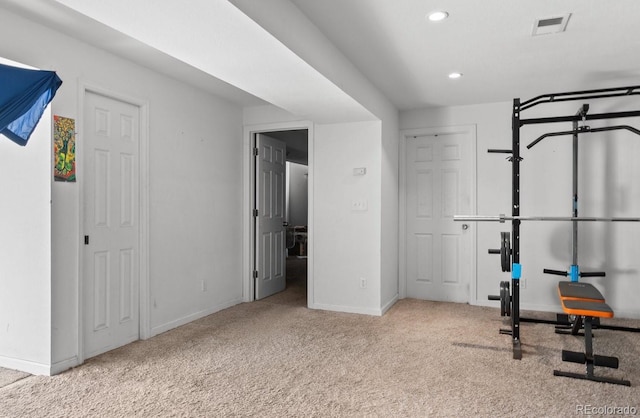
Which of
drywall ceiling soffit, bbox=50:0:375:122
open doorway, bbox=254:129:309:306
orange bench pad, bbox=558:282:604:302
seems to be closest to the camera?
drywall ceiling soffit, bbox=50:0:375:122

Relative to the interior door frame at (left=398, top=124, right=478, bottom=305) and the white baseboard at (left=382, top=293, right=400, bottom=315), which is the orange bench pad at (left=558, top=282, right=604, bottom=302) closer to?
the interior door frame at (left=398, top=124, right=478, bottom=305)

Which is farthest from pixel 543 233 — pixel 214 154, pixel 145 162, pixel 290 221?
pixel 290 221

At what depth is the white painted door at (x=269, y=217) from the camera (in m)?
5.11

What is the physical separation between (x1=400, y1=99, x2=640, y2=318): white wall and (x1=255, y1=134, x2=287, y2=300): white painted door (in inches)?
78.0

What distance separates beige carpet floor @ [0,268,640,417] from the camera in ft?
7.82

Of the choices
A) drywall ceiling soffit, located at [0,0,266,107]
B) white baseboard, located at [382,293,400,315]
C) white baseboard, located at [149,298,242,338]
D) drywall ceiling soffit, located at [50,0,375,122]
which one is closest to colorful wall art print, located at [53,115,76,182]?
drywall ceiling soffit, located at [0,0,266,107]

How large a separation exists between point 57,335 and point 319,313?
7.81 feet

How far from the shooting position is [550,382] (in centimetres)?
271

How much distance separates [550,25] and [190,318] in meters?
3.75

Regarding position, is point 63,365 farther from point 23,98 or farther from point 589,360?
point 589,360

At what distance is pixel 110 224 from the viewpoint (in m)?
3.28

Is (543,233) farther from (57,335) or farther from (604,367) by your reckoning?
(57,335)

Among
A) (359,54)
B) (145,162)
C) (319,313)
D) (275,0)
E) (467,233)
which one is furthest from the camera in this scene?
(467,233)
